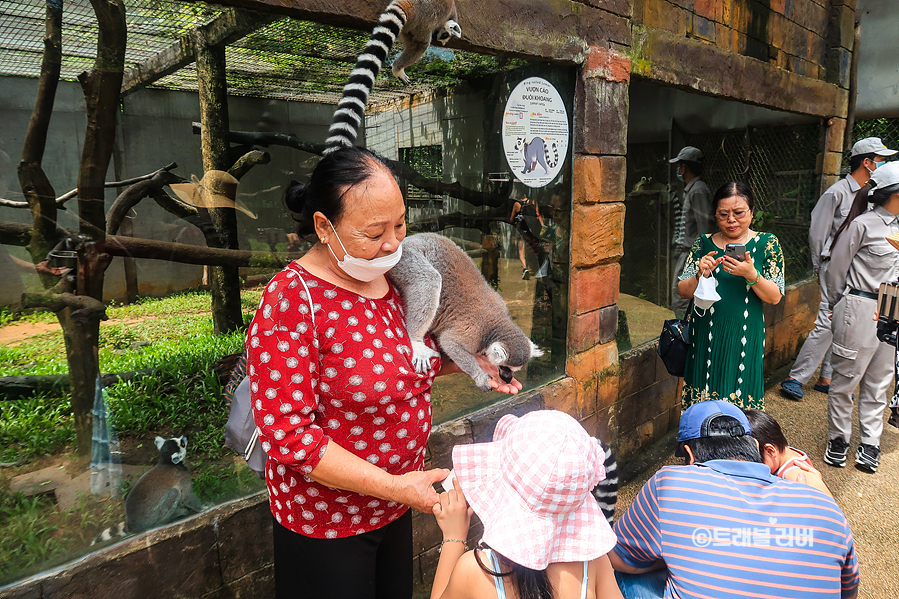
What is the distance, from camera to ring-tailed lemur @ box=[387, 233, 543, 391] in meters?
1.93

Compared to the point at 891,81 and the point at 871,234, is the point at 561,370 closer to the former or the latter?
the point at 871,234

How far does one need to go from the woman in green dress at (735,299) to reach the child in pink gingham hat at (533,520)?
96.0 inches

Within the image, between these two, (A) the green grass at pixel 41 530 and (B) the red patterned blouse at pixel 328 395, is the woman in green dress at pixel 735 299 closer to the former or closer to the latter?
(B) the red patterned blouse at pixel 328 395

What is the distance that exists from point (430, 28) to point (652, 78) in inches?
87.3

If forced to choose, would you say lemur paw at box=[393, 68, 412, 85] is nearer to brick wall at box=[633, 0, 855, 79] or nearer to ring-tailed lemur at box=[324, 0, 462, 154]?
ring-tailed lemur at box=[324, 0, 462, 154]

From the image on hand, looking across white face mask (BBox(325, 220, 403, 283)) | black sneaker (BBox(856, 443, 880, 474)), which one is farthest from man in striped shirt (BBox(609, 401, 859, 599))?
black sneaker (BBox(856, 443, 880, 474))

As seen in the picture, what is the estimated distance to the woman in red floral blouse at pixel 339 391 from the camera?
1.44 meters

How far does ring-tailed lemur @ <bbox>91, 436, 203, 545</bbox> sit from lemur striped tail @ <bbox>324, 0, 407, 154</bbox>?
1.56 m

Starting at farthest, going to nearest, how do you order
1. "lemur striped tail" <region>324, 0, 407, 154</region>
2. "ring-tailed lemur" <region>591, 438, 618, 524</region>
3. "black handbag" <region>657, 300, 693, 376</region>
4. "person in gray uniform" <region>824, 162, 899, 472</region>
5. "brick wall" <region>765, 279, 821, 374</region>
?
"brick wall" <region>765, 279, 821, 374</region> → "person in gray uniform" <region>824, 162, 899, 472</region> → "black handbag" <region>657, 300, 693, 376</region> → "ring-tailed lemur" <region>591, 438, 618, 524</region> → "lemur striped tail" <region>324, 0, 407, 154</region>

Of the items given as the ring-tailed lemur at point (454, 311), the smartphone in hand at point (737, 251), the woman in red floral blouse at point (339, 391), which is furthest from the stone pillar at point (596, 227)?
the woman in red floral blouse at point (339, 391)

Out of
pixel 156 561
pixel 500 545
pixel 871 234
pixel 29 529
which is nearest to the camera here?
pixel 500 545

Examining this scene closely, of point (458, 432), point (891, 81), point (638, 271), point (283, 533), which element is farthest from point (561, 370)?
point (891, 81)

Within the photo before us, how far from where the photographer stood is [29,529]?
6.46 feet

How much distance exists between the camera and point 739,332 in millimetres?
3500
